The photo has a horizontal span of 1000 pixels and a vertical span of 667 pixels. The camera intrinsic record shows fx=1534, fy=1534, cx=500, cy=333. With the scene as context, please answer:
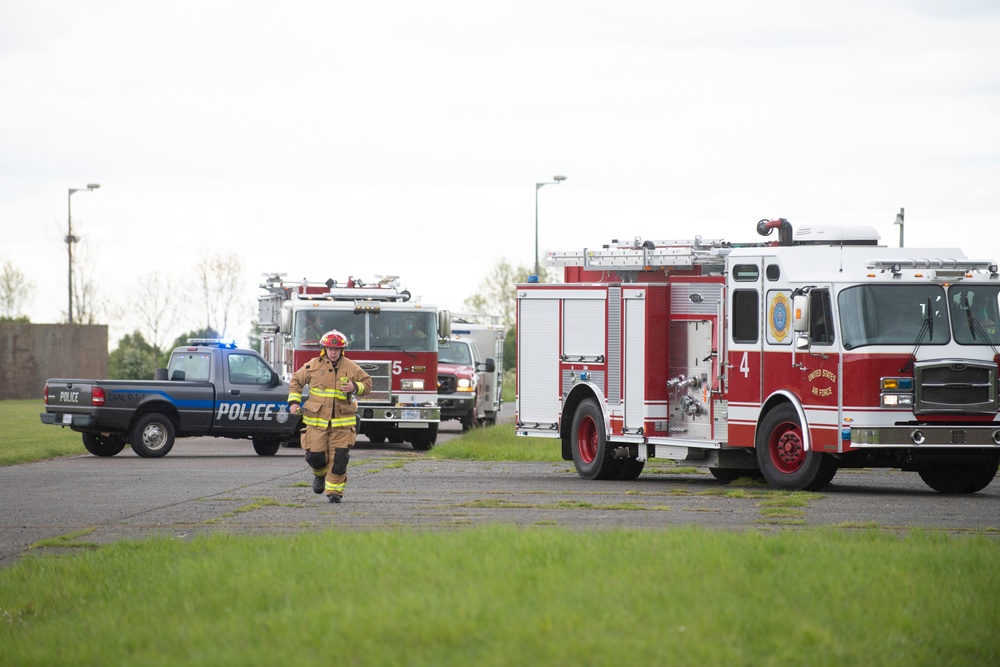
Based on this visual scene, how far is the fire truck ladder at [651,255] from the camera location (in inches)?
746

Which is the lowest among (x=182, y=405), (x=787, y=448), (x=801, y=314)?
(x=787, y=448)

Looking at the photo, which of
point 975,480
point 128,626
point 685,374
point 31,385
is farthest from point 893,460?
point 31,385

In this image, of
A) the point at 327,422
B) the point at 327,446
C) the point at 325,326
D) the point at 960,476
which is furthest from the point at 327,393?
the point at 325,326

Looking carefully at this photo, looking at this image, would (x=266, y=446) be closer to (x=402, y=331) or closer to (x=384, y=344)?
(x=384, y=344)

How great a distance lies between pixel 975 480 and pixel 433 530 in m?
7.53

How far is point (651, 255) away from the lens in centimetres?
1923

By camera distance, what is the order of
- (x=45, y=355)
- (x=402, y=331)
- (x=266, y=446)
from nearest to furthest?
(x=266, y=446) < (x=402, y=331) < (x=45, y=355)

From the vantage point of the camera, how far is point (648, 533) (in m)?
11.5

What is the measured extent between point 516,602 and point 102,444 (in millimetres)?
19391

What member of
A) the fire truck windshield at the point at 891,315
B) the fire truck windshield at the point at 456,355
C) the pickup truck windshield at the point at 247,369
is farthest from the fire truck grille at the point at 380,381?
the fire truck windshield at the point at 891,315

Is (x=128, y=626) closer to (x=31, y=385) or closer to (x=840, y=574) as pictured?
(x=840, y=574)

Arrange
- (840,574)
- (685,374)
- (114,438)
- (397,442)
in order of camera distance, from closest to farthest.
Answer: (840,574), (685,374), (114,438), (397,442)

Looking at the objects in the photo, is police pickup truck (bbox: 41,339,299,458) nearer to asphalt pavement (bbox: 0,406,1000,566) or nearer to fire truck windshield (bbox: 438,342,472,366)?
asphalt pavement (bbox: 0,406,1000,566)

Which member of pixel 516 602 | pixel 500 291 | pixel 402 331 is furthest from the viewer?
pixel 500 291
